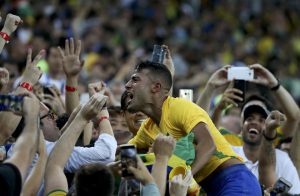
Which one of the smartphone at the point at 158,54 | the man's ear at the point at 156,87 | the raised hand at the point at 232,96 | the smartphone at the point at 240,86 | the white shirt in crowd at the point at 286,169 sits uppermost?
the smartphone at the point at 158,54

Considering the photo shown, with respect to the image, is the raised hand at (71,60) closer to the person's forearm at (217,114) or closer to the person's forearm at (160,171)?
the person's forearm at (217,114)

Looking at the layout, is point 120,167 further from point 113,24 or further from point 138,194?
point 113,24

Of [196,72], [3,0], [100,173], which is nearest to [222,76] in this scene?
[100,173]

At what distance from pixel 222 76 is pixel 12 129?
2.78 metres

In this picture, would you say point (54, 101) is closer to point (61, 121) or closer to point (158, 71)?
point (61, 121)

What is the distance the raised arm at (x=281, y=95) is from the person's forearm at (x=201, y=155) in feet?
6.50

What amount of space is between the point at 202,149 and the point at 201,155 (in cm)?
5

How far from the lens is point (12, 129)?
291 inches

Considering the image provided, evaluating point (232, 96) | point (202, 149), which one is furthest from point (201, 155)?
point (232, 96)

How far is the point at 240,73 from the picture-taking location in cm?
902

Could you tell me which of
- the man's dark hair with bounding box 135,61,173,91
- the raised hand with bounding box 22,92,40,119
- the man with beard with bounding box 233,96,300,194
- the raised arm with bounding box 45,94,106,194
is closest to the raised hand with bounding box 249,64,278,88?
the man with beard with bounding box 233,96,300,194

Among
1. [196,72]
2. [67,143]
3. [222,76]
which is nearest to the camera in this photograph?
[67,143]

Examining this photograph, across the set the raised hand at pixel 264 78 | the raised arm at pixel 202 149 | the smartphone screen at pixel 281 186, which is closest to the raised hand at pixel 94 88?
the raised arm at pixel 202 149

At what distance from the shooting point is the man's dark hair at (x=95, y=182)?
18.9 ft
